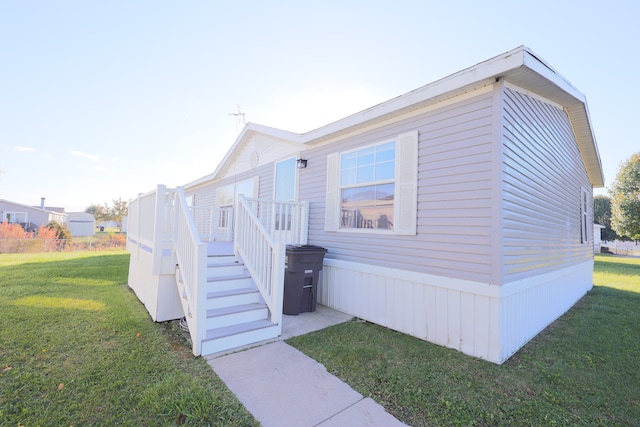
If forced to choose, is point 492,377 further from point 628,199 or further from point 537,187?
point 628,199

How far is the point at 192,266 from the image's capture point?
10.3ft

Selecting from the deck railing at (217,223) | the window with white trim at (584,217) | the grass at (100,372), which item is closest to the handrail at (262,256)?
the grass at (100,372)

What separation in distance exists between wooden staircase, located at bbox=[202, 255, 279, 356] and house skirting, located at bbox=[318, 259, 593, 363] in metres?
1.55

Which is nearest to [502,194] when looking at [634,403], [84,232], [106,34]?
[634,403]

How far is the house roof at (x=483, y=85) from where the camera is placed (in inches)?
115

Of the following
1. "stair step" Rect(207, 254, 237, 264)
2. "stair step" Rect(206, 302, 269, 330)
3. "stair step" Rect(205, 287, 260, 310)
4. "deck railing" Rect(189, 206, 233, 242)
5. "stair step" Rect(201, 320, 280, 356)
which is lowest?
"stair step" Rect(201, 320, 280, 356)

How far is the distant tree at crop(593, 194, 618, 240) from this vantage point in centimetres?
2903

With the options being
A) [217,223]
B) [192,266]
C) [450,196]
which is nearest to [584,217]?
[450,196]

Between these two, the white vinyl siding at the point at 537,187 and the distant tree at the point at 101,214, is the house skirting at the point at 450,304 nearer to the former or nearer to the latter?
the white vinyl siding at the point at 537,187

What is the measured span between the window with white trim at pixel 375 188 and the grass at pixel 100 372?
286cm

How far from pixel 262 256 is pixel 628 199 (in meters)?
23.2

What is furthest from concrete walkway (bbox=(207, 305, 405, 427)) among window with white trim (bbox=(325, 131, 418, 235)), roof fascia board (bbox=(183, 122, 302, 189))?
roof fascia board (bbox=(183, 122, 302, 189))

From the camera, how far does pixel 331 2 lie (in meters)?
5.77

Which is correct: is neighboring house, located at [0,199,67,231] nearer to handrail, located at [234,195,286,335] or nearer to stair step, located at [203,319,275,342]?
handrail, located at [234,195,286,335]
